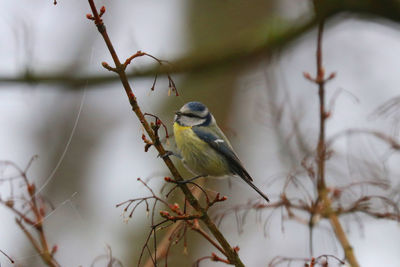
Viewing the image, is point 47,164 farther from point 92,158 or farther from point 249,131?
point 249,131

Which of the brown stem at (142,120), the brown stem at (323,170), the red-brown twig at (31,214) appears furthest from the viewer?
the brown stem at (323,170)

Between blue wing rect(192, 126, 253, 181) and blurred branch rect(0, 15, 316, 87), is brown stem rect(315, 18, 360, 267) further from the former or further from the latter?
blurred branch rect(0, 15, 316, 87)

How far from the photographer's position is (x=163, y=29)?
748cm

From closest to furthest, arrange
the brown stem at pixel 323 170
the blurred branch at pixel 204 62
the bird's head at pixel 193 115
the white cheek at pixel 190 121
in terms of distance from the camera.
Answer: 1. the brown stem at pixel 323 170
2. the bird's head at pixel 193 115
3. the white cheek at pixel 190 121
4. the blurred branch at pixel 204 62

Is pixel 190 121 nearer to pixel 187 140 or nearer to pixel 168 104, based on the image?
pixel 187 140

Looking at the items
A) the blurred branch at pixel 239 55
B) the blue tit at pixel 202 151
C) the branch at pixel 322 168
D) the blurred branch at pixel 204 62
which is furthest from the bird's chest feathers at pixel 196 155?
the blurred branch at pixel 204 62

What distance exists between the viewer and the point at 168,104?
7.20 metres

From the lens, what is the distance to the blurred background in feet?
11.2

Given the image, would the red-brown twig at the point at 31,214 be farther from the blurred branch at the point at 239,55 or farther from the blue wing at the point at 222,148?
the blurred branch at the point at 239,55

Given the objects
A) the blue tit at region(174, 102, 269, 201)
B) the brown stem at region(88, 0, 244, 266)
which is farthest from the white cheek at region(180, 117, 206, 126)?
the brown stem at region(88, 0, 244, 266)

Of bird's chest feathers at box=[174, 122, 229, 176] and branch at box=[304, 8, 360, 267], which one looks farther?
bird's chest feathers at box=[174, 122, 229, 176]

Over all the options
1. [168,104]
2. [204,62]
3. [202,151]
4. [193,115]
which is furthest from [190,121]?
[168,104]

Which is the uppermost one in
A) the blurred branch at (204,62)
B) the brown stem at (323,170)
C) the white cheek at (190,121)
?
the blurred branch at (204,62)

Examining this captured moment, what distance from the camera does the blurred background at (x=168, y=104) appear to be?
3414 millimetres
